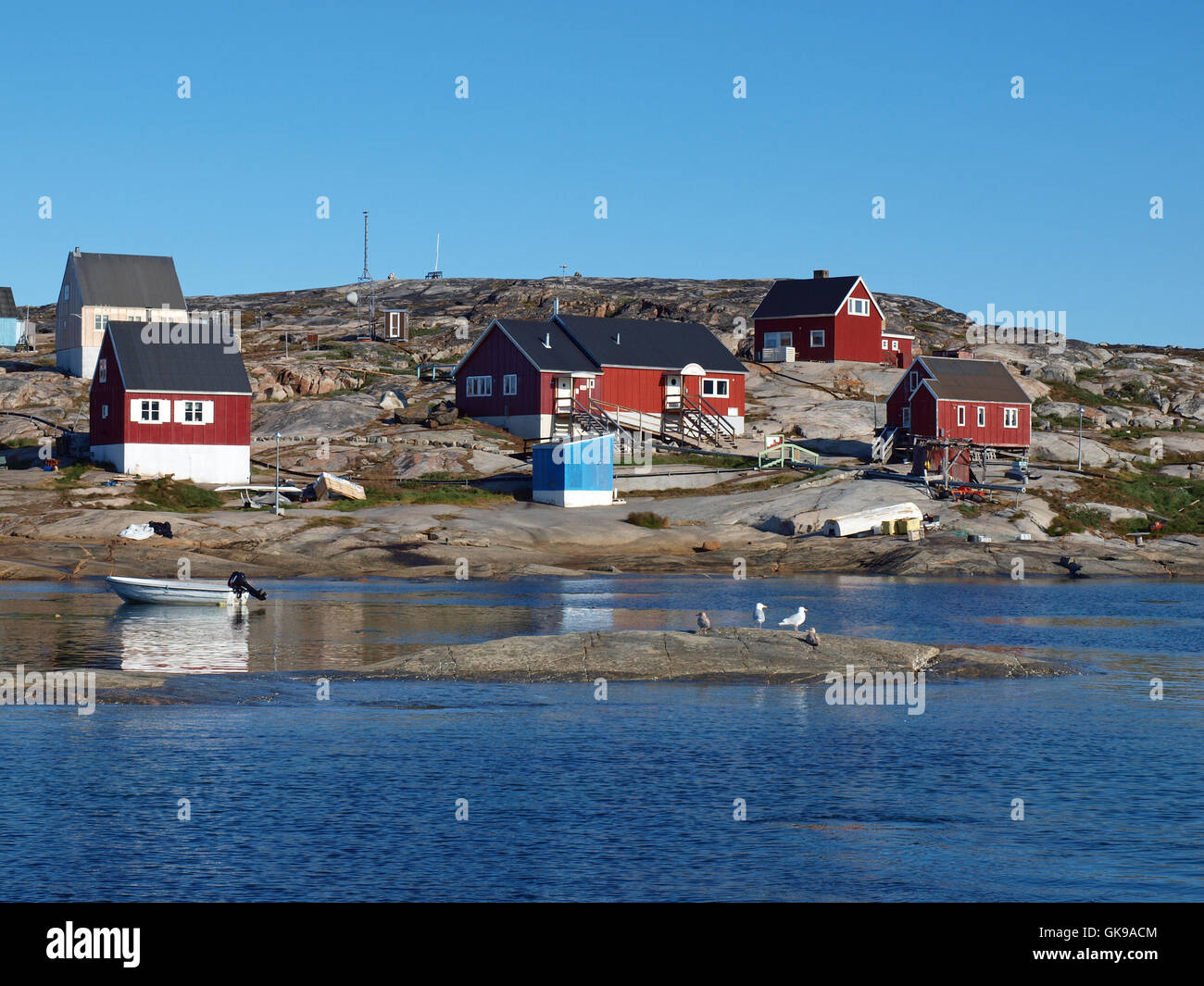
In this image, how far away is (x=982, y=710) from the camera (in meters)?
28.1

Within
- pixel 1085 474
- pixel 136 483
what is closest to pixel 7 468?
pixel 136 483

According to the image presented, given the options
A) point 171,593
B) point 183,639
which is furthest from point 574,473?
point 183,639

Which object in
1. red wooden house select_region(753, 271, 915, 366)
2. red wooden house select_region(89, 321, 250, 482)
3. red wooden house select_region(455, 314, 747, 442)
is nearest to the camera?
red wooden house select_region(89, 321, 250, 482)

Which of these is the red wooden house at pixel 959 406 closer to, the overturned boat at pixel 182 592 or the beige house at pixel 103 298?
the overturned boat at pixel 182 592

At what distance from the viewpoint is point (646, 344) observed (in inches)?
3403

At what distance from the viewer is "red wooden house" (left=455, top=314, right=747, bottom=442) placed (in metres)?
79.8

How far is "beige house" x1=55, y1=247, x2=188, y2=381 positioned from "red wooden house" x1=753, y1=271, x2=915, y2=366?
42702 millimetres

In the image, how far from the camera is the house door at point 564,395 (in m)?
79.6

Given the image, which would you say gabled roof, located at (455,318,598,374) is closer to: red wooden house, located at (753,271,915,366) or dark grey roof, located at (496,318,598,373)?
dark grey roof, located at (496,318,598,373)

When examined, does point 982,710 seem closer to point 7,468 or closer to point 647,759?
point 647,759

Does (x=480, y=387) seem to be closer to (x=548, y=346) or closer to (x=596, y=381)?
(x=548, y=346)
